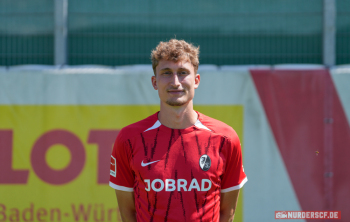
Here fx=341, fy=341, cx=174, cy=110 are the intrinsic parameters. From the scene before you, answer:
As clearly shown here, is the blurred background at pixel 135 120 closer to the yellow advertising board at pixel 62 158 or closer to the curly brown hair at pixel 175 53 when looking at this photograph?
the yellow advertising board at pixel 62 158

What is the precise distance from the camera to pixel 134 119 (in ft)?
15.5

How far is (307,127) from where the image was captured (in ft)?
15.3

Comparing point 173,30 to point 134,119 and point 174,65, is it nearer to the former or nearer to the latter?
point 134,119

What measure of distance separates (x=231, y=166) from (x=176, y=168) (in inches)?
15.9

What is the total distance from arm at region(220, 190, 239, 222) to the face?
72cm

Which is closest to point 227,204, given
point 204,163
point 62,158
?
point 204,163

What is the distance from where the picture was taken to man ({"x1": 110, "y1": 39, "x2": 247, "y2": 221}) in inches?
84.5

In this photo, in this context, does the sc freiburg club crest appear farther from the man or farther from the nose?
the nose

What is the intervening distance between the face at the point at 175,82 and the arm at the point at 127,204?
693mm

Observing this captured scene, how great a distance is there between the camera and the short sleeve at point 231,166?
90.0 inches

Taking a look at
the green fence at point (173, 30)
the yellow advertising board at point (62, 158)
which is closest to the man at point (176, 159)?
the yellow advertising board at point (62, 158)

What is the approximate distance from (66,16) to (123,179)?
17.7 feet

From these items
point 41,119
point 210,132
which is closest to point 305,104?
point 210,132

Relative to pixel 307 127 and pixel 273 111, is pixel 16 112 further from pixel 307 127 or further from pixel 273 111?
pixel 307 127
